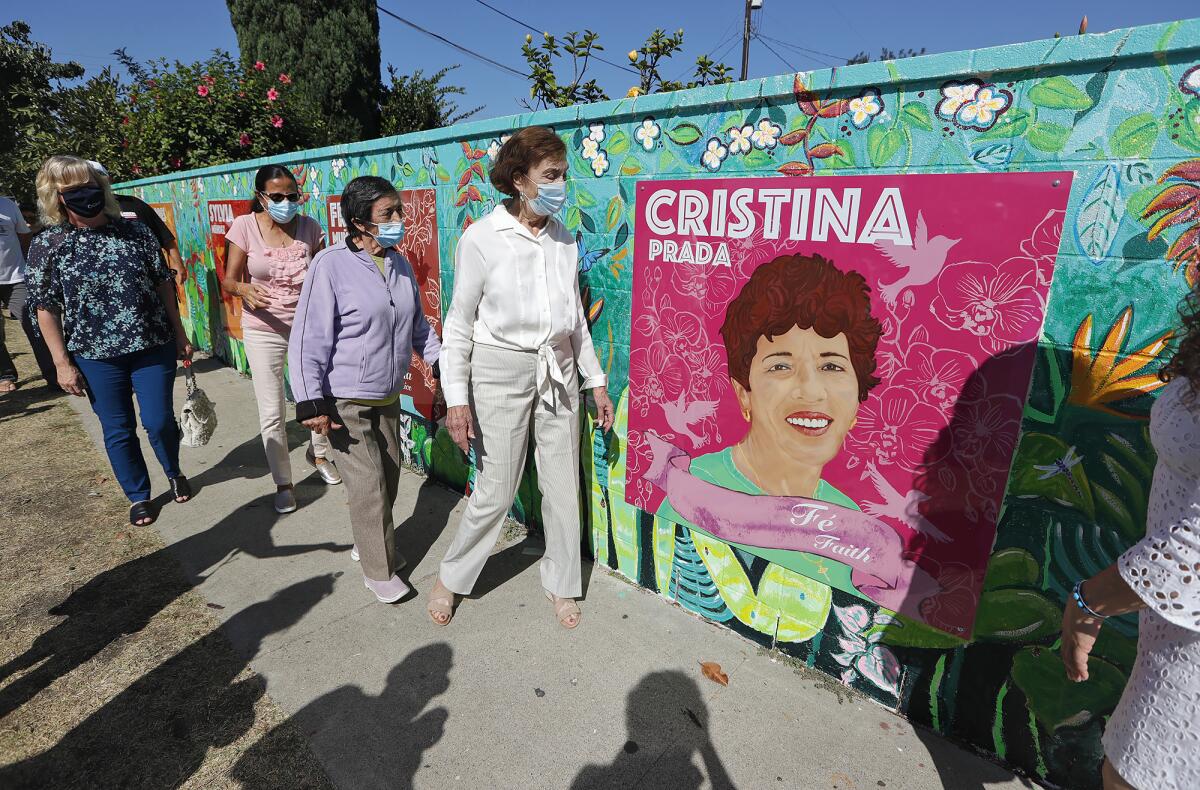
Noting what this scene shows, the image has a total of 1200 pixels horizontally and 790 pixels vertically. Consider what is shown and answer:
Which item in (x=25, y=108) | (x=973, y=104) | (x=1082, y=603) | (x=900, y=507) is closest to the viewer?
(x=1082, y=603)

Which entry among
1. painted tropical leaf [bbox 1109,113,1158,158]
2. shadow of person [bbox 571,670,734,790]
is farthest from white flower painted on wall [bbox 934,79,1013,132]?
shadow of person [bbox 571,670,734,790]

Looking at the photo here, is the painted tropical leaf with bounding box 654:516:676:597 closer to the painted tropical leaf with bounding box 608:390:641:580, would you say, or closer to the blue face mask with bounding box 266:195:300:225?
the painted tropical leaf with bounding box 608:390:641:580

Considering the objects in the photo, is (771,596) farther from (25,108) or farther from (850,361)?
(25,108)

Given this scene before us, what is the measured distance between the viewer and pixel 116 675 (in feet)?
8.10

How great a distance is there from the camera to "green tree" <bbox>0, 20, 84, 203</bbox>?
36.7 ft

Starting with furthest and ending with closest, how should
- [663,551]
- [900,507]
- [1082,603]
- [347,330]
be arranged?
[663,551] → [347,330] → [900,507] → [1082,603]

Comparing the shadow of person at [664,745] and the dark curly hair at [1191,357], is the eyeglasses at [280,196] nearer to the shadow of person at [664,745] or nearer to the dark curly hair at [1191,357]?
the shadow of person at [664,745]

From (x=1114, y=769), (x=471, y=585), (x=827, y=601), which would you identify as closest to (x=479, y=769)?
(x=471, y=585)

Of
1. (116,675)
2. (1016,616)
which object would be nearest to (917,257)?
(1016,616)

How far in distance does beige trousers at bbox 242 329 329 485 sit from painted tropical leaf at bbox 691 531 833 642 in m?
2.62

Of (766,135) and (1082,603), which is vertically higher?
(766,135)

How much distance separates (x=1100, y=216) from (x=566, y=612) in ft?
7.71

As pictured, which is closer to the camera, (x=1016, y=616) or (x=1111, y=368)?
(x=1111, y=368)

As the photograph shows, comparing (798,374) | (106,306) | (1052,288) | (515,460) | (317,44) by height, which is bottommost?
(515,460)
